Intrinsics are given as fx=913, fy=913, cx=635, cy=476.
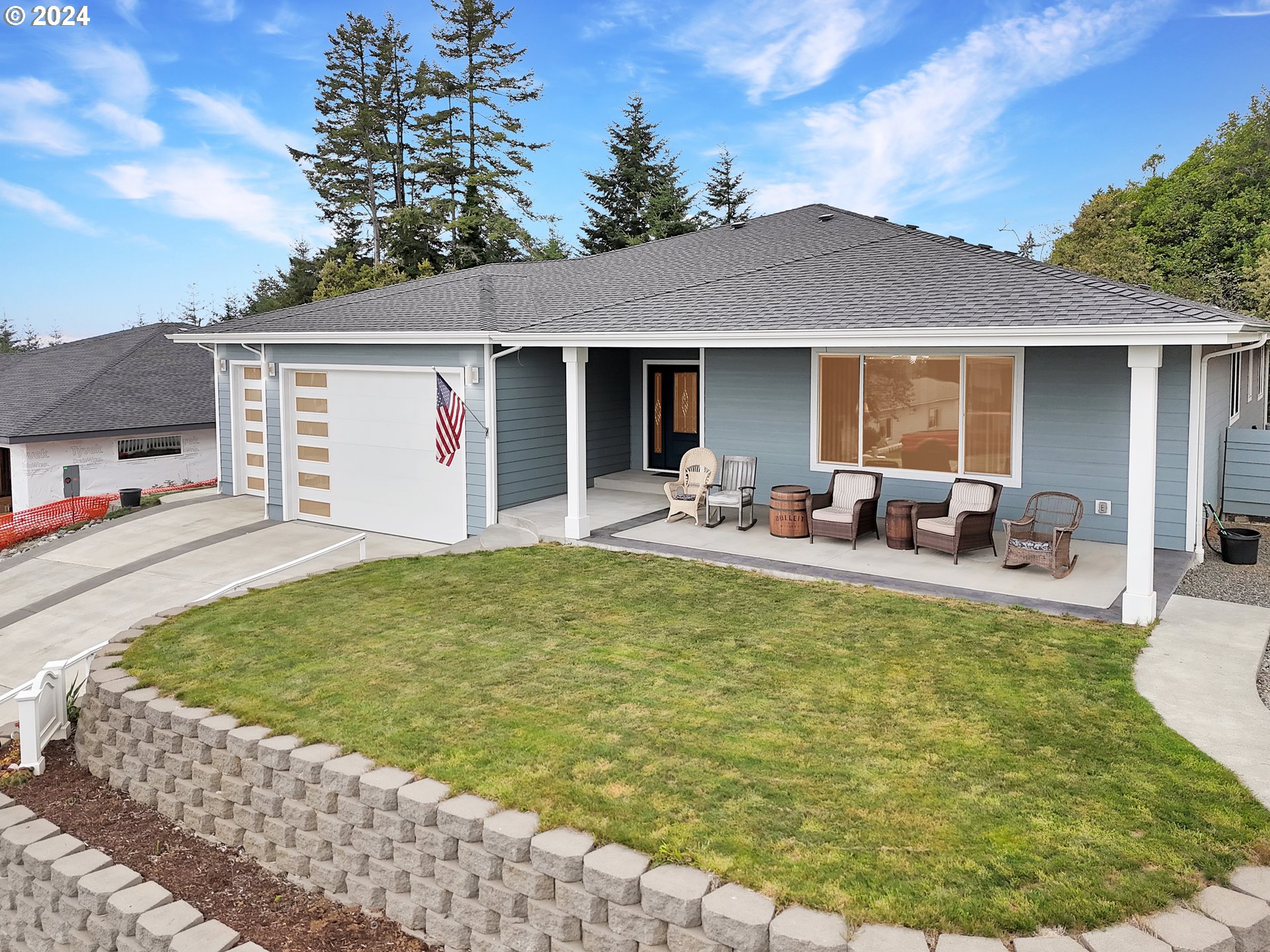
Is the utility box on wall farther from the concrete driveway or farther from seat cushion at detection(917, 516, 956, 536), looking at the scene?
seat cushion at detection(917, 516, 956, 536)

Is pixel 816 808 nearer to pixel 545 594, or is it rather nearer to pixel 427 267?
pixel 545 594

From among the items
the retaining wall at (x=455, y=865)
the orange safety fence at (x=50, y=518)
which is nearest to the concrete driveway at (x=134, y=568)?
the orange safety fence at (x=50, y=518)

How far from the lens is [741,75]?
35.8m

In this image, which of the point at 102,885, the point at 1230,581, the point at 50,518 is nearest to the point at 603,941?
the point at 102,885

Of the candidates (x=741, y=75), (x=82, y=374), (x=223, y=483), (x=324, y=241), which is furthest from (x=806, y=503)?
(x=324, y=241)

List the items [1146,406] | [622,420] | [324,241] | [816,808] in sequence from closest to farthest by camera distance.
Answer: [816,808] < [1146,406] < [622,420] < [324,241]

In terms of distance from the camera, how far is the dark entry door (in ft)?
44.9

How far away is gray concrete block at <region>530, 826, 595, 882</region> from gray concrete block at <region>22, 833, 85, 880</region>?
10.5ft

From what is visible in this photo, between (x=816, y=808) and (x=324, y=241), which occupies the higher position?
(x=324, y=241)

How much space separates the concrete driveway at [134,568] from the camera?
9.77 m

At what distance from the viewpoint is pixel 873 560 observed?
30.6 feet

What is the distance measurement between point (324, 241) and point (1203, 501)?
36.3m

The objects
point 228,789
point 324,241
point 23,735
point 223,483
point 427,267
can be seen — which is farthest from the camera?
point 324,241

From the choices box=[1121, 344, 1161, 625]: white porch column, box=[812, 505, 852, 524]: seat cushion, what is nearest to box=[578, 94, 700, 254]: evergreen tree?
box=[812, 505, 852, 524]: seat cushion
